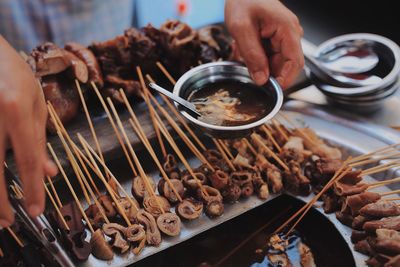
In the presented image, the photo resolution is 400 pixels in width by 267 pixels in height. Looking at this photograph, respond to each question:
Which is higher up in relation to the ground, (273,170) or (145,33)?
(145,33)

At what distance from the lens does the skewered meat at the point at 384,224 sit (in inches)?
92.5

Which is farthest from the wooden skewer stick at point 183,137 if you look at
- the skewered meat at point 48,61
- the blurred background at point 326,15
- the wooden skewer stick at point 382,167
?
the blurred background at point 326,15

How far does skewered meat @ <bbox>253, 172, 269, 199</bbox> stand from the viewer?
281 centimetres

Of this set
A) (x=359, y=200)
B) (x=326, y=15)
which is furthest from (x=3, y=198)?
(x=326, y=15)

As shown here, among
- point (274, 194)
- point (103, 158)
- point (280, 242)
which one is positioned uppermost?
point (103, 158)

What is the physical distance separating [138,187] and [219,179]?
53cm

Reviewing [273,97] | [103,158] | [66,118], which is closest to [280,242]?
[273,97]

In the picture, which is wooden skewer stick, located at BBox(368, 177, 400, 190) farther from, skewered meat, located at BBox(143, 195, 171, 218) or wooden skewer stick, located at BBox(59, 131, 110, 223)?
wooden skewer stick, located at BBox(59, 131, 110, 223)

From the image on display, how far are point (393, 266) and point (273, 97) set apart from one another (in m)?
1.16

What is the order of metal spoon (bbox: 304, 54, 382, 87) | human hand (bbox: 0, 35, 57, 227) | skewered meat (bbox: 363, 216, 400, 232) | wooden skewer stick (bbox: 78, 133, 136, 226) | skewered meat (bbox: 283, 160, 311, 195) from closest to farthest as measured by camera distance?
human hand (bbox: 0, 35, 57, 227)
skewered meat (bbox: 363, 216, 400, 232)
wooden skewer stick (bbox: 78, 133, 136, 226)
skewered meat (bbox: 283, 160, 311, 195)
metal spoon (bbox: 304, 54, 382, 87)

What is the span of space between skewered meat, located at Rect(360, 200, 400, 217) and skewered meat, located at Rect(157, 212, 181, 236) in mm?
1081

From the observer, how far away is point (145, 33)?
3578mm

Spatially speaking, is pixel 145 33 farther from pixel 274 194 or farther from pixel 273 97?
pixel 274 194

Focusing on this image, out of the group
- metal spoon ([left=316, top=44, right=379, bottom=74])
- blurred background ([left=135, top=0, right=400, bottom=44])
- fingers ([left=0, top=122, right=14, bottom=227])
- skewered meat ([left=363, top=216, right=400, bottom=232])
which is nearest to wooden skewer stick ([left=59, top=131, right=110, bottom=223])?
fingers ([left=0, top=122, right=14, bottom=227])
